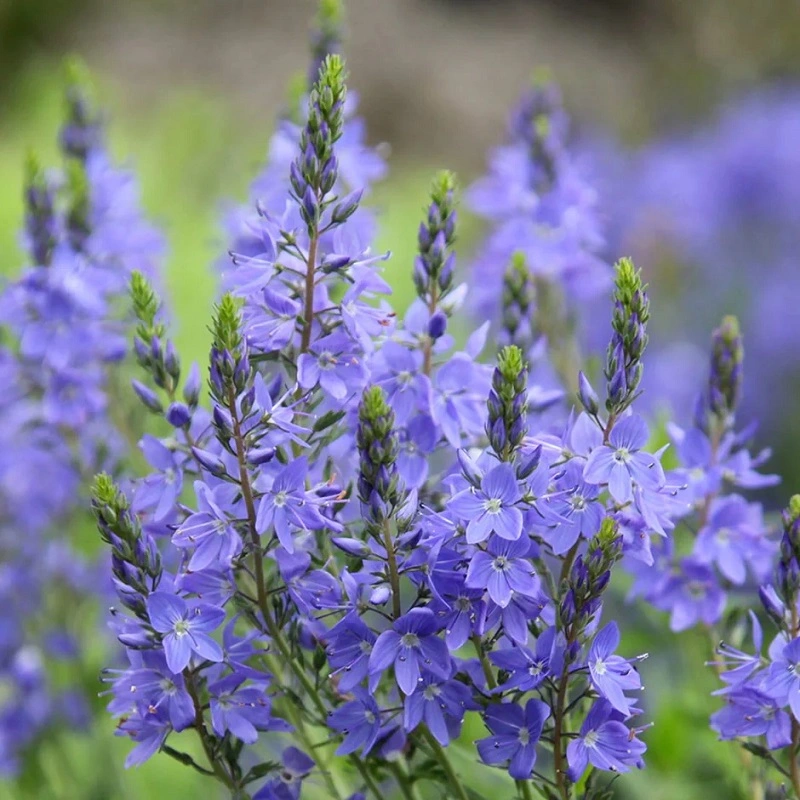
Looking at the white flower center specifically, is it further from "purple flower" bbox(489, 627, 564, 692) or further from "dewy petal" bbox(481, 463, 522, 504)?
"purple flower" bbox(489, 627, 564, 692)

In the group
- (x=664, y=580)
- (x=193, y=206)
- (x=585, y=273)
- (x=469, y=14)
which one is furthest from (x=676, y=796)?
(x=469, y=14)

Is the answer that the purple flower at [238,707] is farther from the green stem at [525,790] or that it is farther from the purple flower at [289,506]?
the green stem at [525,790]

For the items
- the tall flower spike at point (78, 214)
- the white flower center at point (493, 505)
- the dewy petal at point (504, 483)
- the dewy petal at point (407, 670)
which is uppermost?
the tall flower spike at point (78, 214)

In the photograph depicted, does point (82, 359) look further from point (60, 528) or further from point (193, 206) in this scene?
point (193, 206)

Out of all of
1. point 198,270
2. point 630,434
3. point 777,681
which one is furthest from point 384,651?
point 198,270

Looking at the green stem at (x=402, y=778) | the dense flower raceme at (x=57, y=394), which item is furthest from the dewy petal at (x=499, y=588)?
the dense flower raceme at (x=57, y=394)

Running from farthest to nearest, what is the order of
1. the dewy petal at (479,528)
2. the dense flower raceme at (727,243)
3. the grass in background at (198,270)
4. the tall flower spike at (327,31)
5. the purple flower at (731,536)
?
the dense flower raceme at (727,243) < the grass in background at (198,270) < the tall flower spike at (327,31) < the purple flower at (731,536) < the dewy petal at (479,528)

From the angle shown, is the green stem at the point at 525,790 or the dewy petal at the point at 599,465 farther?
the green stem at the point at 525,790
